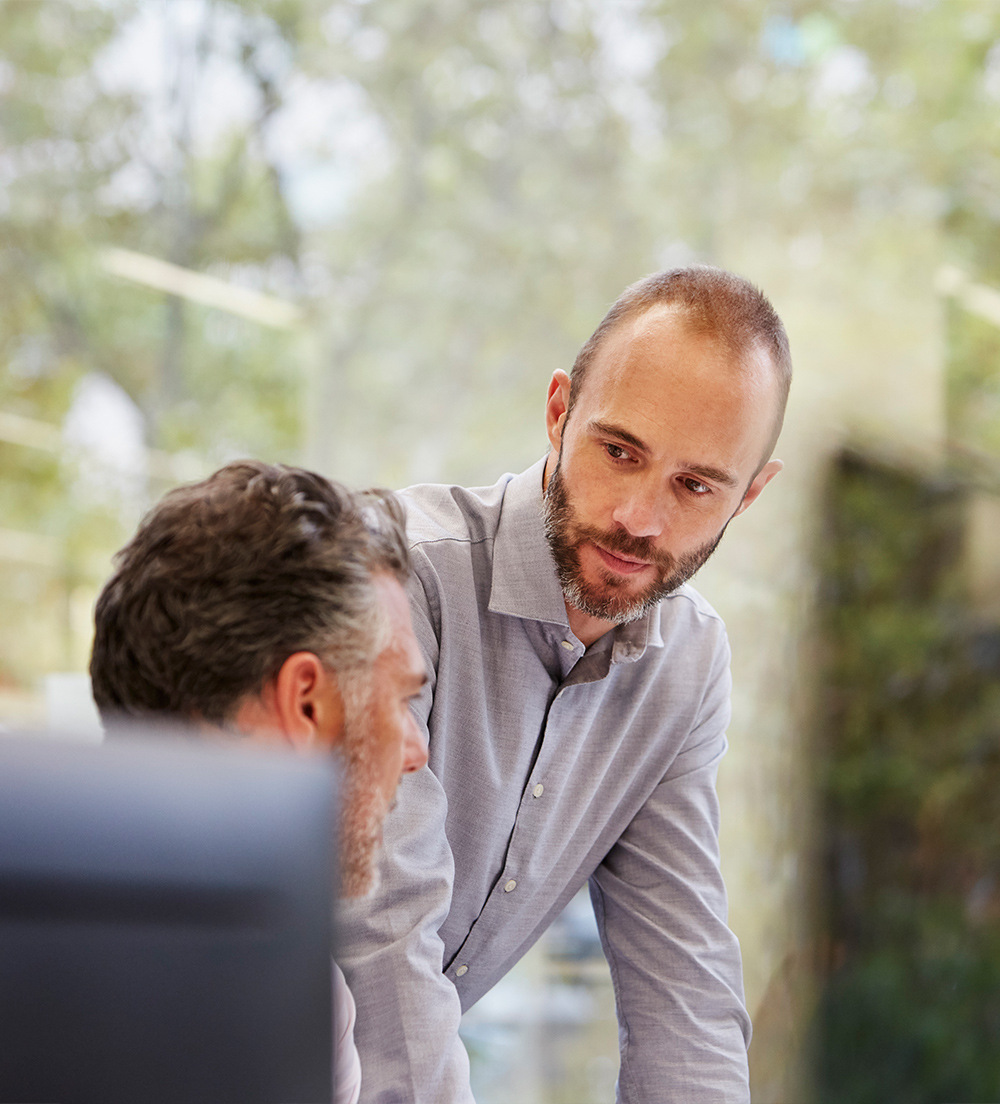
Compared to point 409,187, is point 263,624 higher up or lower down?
lower down

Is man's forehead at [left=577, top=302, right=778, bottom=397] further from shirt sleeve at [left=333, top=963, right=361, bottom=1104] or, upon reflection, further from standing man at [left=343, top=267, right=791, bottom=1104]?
shirt sleeve at [left=333, top=963, right=361, bottom=1104]

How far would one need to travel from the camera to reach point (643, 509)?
45.4 inches

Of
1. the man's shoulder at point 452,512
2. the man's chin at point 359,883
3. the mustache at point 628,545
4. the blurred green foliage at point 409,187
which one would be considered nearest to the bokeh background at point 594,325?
the blurred green foliage at point 409,187

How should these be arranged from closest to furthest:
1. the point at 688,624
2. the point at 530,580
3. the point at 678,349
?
the point at 678,349
the point at 530,580
the point at 688,624

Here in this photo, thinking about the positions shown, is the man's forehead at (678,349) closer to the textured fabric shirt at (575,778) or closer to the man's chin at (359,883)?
the textured fabric shirt at (575,778)

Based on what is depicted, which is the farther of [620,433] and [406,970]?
[620,433]

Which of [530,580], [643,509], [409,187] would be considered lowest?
[530,580]

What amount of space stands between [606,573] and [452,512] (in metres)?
0.20

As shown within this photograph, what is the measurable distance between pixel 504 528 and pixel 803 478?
2166 mm

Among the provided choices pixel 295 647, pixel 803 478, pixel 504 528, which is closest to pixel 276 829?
pixel 295 647

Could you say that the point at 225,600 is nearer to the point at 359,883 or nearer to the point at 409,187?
the point at 359,883

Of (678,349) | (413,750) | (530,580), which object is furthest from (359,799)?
(678,349)

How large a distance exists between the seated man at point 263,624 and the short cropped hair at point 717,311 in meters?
0.42

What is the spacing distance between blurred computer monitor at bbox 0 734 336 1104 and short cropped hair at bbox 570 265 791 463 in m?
0.87
